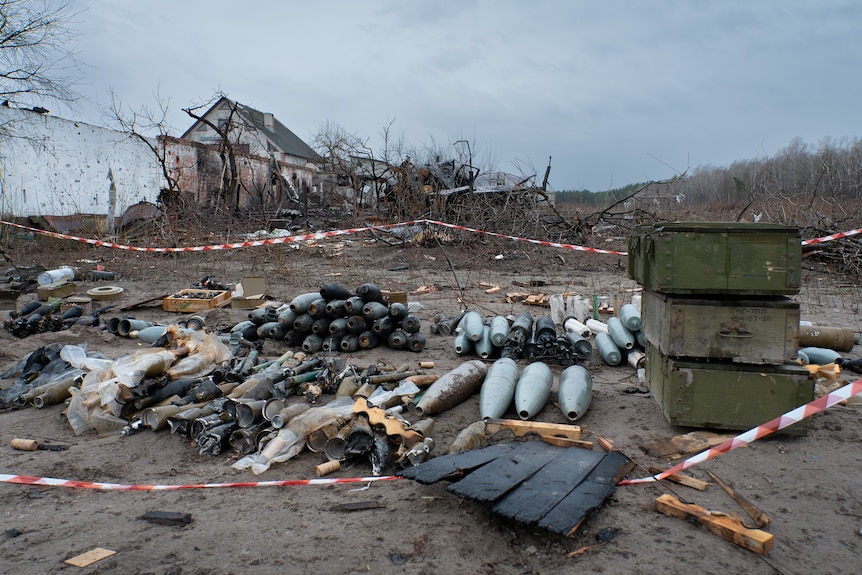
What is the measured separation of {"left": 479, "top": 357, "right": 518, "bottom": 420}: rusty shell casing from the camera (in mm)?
4449

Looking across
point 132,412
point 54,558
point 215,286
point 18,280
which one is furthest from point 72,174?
point 54,558

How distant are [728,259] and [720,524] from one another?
178 cm

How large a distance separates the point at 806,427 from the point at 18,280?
1264cm

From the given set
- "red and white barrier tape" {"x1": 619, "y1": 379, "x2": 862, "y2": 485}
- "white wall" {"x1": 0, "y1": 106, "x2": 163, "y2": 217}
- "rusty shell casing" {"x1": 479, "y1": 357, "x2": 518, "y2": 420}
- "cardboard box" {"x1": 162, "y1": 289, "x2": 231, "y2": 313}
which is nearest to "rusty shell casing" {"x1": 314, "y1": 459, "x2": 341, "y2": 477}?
"rusty shell casing" {"x1": 479, "y1": 357, "x2": 518, "y2": 420}

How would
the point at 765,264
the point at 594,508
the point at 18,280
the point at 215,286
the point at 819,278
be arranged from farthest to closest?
the point at 819,278, the point at 18,280, the point at 215,286, the point at 765,264, the point at 594,508

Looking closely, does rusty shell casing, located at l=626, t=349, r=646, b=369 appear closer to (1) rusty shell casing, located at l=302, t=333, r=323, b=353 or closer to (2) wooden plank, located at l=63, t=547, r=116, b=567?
(1) rusty shell casing, located at l=302, t=333, r=323, b=353

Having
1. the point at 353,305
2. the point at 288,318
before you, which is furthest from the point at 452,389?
the point at 288,318

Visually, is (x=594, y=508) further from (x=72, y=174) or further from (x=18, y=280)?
(x=72, y=174)

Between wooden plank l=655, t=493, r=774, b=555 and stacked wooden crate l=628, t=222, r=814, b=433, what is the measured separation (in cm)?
113

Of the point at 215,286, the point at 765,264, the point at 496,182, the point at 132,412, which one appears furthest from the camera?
the point at 496,182

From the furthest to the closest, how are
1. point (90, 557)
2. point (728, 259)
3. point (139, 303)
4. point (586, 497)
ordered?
point (139, 303), point (728, 259), point (586, 497), point (90, 557)

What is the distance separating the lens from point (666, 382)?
4105 mm

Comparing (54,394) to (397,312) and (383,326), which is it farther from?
(397,312)

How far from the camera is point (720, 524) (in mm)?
2793
